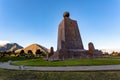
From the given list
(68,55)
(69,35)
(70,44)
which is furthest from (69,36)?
(68,55)

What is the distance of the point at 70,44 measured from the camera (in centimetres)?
2877

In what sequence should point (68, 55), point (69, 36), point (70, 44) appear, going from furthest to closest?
point (69, 36) → point (70, 44) → point (68, 55)

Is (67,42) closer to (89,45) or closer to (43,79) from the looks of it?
(89,45)

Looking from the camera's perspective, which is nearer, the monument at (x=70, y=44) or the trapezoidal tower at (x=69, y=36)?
the monument at (x=70, y=44)

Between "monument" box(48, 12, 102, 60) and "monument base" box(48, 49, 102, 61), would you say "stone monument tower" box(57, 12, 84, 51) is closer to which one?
"monument" box(48, 12, 102, 60)

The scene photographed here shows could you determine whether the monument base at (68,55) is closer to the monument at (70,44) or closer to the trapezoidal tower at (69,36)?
the monument at (70,44)

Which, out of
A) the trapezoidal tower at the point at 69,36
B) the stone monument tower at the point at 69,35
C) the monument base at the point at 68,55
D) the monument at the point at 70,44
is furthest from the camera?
the stone monument tower at the point at 69,35

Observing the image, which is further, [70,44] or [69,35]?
[69,35]

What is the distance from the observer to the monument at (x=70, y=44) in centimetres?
2556

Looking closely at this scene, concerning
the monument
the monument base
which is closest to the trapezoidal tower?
the monument

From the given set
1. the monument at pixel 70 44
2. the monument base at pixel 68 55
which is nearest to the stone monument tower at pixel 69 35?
the monument at pixel 70 44

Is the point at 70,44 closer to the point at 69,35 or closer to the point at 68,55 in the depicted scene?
the point at 69,35

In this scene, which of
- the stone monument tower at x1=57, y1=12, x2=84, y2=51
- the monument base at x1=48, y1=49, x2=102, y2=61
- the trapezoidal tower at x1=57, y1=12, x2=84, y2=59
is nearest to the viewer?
the monument base at x1=48, y1=49, x2=102, y2=61

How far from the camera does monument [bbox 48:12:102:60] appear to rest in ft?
83.9
